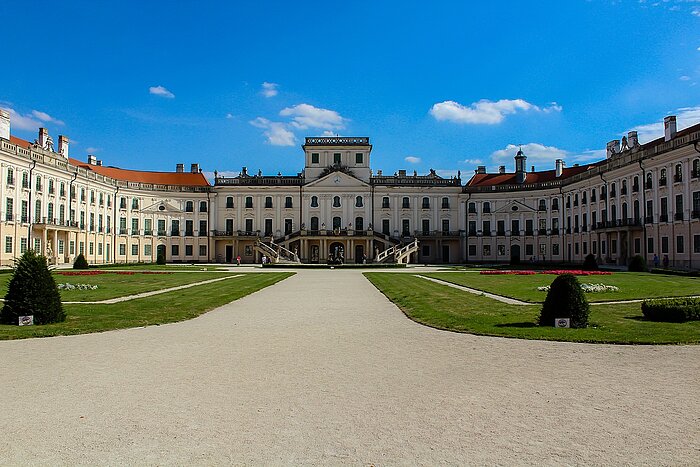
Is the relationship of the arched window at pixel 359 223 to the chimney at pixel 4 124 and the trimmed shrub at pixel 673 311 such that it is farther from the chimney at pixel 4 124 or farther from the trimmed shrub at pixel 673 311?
the trimmed shrub at pixel 673 311

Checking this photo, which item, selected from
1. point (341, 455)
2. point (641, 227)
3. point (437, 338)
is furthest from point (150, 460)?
point (641, 227)

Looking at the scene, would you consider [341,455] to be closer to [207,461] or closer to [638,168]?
[207,461]

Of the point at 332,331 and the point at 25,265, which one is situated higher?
the point at 25,265

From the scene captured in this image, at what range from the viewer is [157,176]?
254 feet

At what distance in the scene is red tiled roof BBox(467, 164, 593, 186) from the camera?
7150 cm

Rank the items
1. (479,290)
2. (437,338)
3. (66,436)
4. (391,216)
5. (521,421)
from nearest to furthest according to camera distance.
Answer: (66,436), (521,421), (437,338), (479,290), (391,216)

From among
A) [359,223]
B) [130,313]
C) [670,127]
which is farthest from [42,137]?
[670,127]

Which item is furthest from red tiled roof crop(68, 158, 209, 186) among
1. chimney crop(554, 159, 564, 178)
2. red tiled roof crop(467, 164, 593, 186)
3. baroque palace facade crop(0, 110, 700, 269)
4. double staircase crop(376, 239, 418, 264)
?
chimney crop(554, 159, 564, 178)

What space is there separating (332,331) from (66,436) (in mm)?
7733

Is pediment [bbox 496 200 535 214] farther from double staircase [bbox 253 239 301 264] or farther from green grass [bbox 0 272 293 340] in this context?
green grass [bbox 0 272 293 340]

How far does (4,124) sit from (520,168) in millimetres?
59510

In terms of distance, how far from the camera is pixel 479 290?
23641 millimetres

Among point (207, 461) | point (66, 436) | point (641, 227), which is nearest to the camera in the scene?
point (207, 461)

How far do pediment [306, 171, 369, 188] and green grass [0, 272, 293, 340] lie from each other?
53.2 metres
